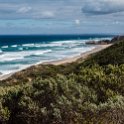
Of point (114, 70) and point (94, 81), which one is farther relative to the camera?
point (114, 70)

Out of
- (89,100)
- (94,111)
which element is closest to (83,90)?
(89,100)

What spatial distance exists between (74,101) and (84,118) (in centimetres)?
53

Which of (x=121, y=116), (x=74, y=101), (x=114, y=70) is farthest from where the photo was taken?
(x=114, y=70)

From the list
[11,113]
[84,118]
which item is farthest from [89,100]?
[11,113]

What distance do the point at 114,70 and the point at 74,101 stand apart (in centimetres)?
219

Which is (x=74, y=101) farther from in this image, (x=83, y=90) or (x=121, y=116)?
(x=121, y=116)

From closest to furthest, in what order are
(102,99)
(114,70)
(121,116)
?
(121,116) → (102,99) → (114,70)

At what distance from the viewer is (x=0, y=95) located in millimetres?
9336

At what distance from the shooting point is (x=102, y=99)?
8.90 meters

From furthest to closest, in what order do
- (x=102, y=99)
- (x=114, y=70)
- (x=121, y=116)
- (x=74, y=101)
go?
1. (x=114, y=70)
2. (x=102, y=99)
3. (x=74, y=101)
4. (x=121, y=116)

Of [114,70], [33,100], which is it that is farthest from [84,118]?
[114,70]

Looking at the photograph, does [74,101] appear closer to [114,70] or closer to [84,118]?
[84,118]

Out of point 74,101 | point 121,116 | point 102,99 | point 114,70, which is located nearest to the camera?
point 121,116

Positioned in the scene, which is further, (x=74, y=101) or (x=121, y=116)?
(x=74, y=101)
